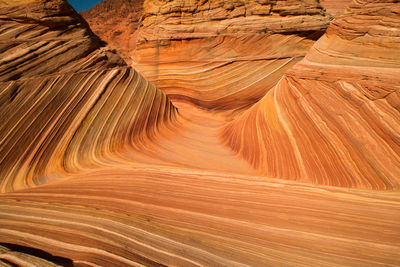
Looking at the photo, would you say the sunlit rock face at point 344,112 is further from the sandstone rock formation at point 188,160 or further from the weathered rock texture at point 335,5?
the weathered rock texture at point 335,5

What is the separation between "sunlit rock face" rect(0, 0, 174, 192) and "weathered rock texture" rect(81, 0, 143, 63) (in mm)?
8042

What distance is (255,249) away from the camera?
898 millimetres

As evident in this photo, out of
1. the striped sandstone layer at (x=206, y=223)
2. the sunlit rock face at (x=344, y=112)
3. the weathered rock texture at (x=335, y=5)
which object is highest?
the weathered rock texture at (x=335, y=5)

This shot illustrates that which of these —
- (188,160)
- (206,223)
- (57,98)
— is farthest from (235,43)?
(206,223)

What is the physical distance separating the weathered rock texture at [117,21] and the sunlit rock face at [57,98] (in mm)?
8042

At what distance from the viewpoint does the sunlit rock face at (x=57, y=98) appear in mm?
1721

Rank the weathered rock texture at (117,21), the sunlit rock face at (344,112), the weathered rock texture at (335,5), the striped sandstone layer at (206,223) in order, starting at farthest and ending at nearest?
the weathered rock texture at (117,21) → the weathered rock texture at (335,5) → the sunlit rock face at (344,112) → the striped sandstone layer at (206,223)

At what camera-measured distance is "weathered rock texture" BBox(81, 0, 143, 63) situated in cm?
1125

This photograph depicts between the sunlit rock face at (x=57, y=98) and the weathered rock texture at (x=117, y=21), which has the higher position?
the weathered rock texture at (x=117, y=21)

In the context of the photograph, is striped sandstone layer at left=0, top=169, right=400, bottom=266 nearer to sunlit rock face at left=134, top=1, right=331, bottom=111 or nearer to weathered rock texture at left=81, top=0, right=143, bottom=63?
sunlit rock face at left=134, top=1, right=331, bottom=111

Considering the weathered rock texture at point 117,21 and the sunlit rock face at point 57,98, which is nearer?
the sunlit rock face at point 57,98

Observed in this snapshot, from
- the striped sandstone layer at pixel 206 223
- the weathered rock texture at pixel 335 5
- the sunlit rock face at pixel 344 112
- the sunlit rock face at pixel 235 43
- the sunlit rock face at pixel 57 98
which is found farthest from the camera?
the weathered rock texture at pixel 335 5

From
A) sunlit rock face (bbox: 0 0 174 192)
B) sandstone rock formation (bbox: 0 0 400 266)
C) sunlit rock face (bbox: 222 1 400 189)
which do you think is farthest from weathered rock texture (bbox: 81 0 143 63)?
sunlit rock face (bbox: 222 1 400 189)

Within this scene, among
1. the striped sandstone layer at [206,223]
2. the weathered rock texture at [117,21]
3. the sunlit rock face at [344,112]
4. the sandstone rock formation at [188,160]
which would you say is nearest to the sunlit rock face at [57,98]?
the sandstone rock formation at [188,160]
